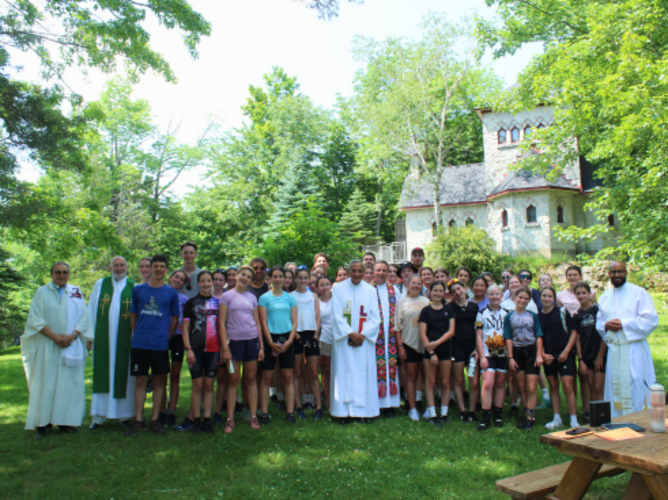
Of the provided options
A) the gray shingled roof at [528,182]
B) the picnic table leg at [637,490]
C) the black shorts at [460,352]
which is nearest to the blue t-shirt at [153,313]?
the black shorts at [460,352]

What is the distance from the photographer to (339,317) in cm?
707

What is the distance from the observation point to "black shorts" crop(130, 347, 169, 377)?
6121mm

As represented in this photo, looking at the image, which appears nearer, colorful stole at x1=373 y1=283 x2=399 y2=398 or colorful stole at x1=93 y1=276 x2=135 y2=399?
colorful stole at x1=93 y1=276 x2=135 y2=399

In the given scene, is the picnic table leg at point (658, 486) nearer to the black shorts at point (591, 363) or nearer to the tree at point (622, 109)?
the black shorts at point (591, 363)

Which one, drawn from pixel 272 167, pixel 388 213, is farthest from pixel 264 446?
pixel 388 213

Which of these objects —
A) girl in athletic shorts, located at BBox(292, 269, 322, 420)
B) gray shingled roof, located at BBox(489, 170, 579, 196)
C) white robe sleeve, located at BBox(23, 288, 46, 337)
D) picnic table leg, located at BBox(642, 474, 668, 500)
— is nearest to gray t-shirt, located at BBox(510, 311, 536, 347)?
girl in athletic shorts, located at BBox(292, 269, 322, 420)

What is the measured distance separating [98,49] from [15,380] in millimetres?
7218

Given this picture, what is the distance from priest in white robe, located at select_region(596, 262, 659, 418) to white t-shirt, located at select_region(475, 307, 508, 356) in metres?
1.19

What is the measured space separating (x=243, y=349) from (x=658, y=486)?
445 cm

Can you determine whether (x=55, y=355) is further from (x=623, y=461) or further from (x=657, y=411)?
(x=657, y=411)

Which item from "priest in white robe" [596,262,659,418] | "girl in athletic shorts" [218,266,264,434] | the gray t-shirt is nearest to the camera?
"priest in white robe" [596,262,659,418]

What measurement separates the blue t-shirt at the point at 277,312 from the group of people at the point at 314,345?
2 cm

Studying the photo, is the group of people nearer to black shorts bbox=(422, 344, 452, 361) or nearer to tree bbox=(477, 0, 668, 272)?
black shorts bbox=(422, 344, 452, 361)

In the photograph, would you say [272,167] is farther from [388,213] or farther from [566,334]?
[566,334]
